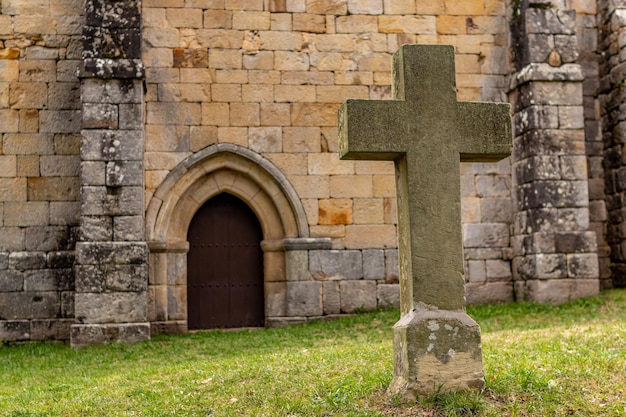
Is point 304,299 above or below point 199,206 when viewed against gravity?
below

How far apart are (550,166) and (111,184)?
5.69m

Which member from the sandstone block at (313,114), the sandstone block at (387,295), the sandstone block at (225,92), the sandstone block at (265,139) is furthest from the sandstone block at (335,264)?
the sandstone block at (225,92)

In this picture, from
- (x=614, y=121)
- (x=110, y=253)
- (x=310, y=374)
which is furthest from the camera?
(x=614, y=121)

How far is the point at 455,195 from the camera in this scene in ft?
15.0

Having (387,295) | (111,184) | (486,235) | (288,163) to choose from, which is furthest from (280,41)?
(486,235)

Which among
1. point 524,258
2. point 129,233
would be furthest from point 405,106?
point 524,258

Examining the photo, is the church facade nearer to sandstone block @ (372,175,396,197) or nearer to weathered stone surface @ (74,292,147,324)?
sandstone block @ (372,175,396,197)

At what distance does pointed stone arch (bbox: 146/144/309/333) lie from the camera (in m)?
9.12

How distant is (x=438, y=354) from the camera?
442cm

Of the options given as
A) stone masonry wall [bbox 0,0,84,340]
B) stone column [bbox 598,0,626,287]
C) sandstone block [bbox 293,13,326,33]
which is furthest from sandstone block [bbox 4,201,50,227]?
stone column [bbox 598,0,626,287]

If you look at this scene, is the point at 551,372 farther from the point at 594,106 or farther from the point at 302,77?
the point at 594,106

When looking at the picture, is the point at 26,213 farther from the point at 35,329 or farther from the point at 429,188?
the point at 429,188

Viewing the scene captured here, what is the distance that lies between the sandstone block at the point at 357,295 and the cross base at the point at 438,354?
16.1 ft

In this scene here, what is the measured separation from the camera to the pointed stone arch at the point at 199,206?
9117 millimetres
